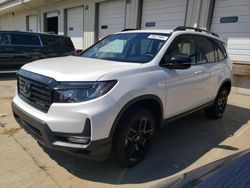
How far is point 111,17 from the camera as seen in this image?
12703 mm

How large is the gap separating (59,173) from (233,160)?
6.84 ft

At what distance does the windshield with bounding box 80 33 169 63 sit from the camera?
3.71 meters

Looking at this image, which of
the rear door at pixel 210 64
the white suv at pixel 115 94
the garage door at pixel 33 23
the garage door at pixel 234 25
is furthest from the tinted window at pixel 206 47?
the garage door at pixel 33 23

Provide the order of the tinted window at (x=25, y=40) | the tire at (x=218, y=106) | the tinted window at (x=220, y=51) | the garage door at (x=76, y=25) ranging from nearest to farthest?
the tinted window at (x=220, y=51), the tire at (x=218, y=106), the tinted window at (x=25, y=40), the garage door at (x=76, y=25)

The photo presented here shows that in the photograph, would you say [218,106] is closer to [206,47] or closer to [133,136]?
[206,47]

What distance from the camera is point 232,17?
8281 mm

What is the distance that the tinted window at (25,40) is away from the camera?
31.2 feet

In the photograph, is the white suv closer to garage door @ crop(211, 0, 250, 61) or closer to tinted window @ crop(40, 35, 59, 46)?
garage door @ crop(211, 0, 250, 61)

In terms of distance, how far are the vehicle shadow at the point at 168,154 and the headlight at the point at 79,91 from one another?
0.99m

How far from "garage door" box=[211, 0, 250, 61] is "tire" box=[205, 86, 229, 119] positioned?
3140 millimetres

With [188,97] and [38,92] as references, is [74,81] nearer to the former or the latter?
[38,92]

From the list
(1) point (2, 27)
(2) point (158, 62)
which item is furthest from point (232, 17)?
A: (1) point (2, 27)

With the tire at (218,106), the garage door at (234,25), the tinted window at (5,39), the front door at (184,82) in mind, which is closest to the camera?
the front door at (184,82)

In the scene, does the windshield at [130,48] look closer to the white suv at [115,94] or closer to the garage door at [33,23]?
the white suv at [115,94]
